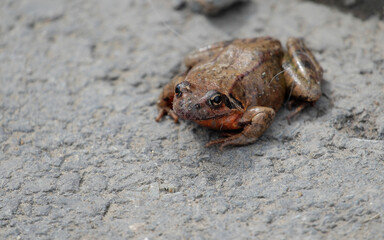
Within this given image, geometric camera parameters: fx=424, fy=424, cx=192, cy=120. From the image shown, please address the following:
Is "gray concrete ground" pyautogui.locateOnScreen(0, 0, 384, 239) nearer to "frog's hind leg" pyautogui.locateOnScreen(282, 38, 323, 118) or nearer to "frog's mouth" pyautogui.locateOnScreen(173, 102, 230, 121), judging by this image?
"frog's hind leg" pyautogui.locateOnScreen(282, 38, 323, 118)

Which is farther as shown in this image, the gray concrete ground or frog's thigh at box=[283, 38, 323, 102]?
frog's thigh at box=[283, 38, 323, 102]

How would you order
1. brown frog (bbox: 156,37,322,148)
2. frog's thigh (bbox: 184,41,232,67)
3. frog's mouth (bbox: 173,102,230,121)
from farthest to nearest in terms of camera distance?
frog's thigh (bbox: 184,41,232,67), brown frog (bbox: 156,37,322,148), frog's mouth (bbox: 173,102,230,121)

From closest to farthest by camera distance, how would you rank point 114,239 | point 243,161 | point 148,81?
1. point 114,239
2. point 243,161
3. point 148,81

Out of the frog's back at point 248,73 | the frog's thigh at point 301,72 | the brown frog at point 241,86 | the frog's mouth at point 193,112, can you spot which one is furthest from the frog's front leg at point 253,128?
the frog's thigh at point 301,72

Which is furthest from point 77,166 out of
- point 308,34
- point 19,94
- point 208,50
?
point 308,34

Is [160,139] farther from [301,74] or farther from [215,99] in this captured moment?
[301,74]

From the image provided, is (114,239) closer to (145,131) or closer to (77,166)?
→ (77,166)

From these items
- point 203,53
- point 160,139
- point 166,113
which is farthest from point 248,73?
point 160,139

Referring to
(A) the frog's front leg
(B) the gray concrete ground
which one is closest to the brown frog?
(A) the frog's front leg
